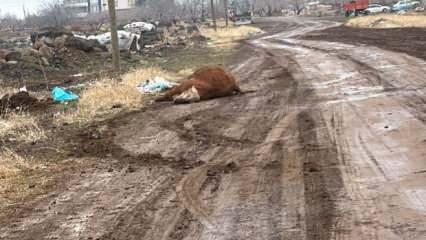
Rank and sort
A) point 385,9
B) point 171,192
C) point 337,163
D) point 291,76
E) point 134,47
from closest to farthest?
point 171,192
point 337,163
point 291,76
point 134,47
point 385,9

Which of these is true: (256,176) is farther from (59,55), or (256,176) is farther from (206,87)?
(59,55)

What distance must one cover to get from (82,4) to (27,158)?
144 m

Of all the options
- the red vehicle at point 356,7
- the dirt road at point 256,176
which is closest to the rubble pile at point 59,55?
the dirt road at point 256,176

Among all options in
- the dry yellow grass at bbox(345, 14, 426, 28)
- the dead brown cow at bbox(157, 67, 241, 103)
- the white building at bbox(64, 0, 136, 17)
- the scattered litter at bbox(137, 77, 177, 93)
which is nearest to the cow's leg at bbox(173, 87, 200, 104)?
the dead brown cow at bbox(157, 67, 241, 103)

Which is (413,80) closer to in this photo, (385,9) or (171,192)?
(171,192)

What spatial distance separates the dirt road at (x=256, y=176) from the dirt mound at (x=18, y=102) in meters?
3.20

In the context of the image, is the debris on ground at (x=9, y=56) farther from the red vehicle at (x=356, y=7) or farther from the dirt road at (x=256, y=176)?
the red vehicle at (x=356, y=7)

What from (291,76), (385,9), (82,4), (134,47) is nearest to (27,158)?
(291,76)

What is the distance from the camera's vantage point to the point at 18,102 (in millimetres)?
15570

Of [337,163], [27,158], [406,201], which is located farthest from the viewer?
[27,158]

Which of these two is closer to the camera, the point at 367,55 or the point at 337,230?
the point at 337,230

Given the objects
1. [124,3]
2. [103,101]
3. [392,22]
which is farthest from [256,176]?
[124,3]

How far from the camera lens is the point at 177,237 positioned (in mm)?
5863

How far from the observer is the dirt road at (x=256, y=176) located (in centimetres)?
604
